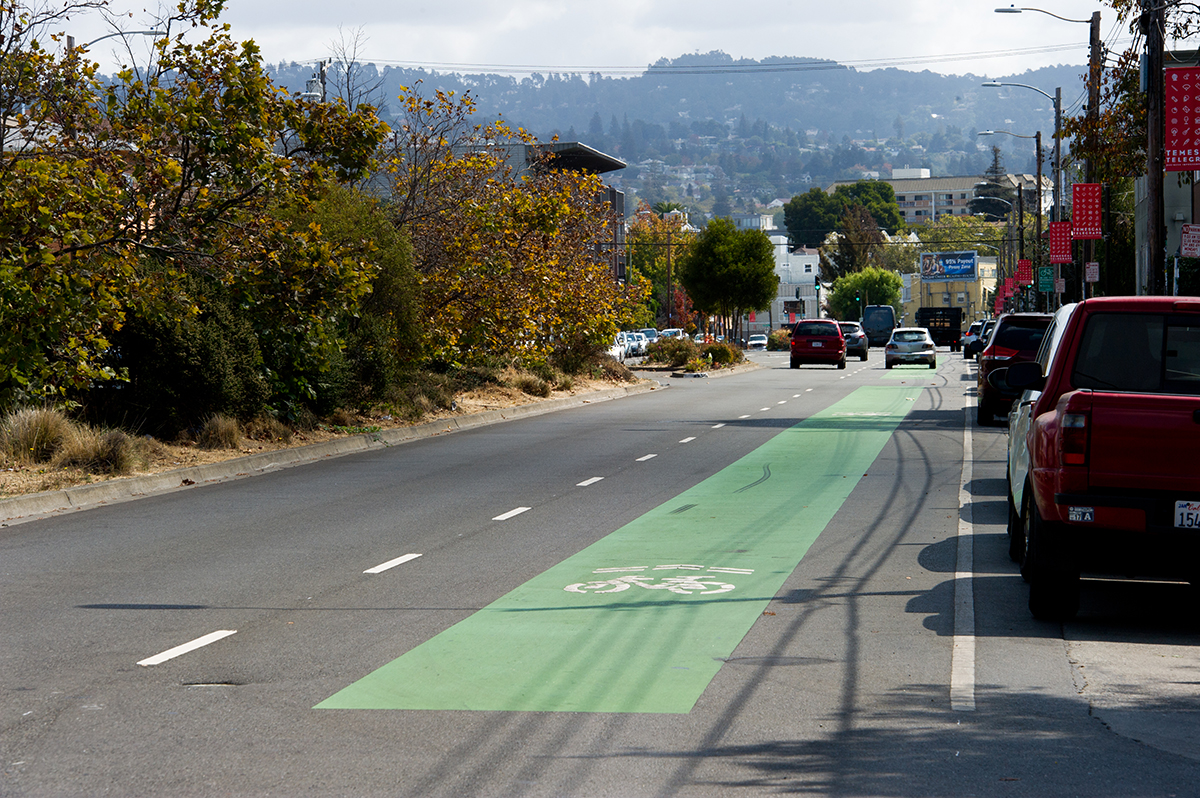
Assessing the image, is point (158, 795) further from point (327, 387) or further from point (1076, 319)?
point (327, 387)

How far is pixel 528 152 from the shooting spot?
39.0 metres

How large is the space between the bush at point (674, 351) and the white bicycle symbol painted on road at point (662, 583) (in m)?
40.5

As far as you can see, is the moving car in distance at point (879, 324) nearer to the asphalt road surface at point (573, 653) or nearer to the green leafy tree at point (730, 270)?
the green leafy tree at point (730, 270)

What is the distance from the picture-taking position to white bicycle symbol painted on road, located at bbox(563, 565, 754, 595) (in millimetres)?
9156

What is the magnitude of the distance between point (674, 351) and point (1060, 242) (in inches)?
640

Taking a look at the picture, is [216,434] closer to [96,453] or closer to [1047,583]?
[96,453]

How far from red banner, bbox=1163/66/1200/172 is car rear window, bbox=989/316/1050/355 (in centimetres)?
360

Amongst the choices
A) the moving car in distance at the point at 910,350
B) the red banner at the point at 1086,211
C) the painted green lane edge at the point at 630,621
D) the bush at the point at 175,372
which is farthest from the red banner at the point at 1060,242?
the bush at the point at 175,372

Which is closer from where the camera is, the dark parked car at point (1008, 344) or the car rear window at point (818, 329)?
the dark parked car at point (1008, 344)

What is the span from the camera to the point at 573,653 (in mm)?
7324

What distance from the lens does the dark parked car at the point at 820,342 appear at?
169 ft

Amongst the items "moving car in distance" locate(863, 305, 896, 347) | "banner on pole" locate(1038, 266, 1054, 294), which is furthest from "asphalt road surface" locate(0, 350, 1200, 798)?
"moving car in distance" locate(863, 305, 896, 347)

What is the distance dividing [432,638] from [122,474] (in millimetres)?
8961

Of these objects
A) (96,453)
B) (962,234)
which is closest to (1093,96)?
(96,453)
